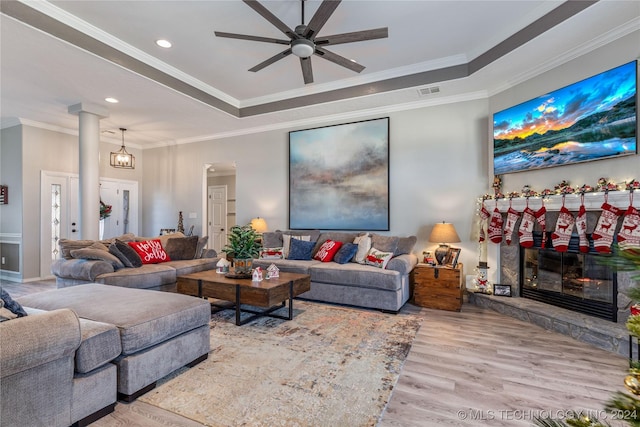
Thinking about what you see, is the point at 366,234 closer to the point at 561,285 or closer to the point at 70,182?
the point at 561,285

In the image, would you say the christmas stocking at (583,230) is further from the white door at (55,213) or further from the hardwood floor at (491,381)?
the white door at (55,213)

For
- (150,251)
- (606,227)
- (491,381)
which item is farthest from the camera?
(150,251)

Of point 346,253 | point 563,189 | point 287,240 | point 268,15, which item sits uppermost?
point 268,15

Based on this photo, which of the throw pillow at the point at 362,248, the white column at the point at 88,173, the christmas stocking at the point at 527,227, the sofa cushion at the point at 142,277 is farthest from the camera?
the white column at the point at 88,173

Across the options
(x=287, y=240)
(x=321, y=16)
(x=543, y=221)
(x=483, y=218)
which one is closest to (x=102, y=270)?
(x=287, y=240)

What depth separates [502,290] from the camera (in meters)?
3.98

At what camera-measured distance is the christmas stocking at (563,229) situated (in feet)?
10.8

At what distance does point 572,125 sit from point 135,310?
170 inches

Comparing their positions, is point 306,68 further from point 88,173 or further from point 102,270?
point 88,173

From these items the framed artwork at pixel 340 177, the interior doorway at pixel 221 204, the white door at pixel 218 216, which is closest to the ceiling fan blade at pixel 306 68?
the framed artwork at pixel 340 177

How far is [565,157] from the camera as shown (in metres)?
3.38

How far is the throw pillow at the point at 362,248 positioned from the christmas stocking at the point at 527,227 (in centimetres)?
185

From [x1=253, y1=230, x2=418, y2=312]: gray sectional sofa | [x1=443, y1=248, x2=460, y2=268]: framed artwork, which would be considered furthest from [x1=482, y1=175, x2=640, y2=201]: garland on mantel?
[x1=253, y1=230, x2=418, y2=312]: gray sectional sofa

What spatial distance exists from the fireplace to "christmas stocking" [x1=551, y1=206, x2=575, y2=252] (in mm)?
132
